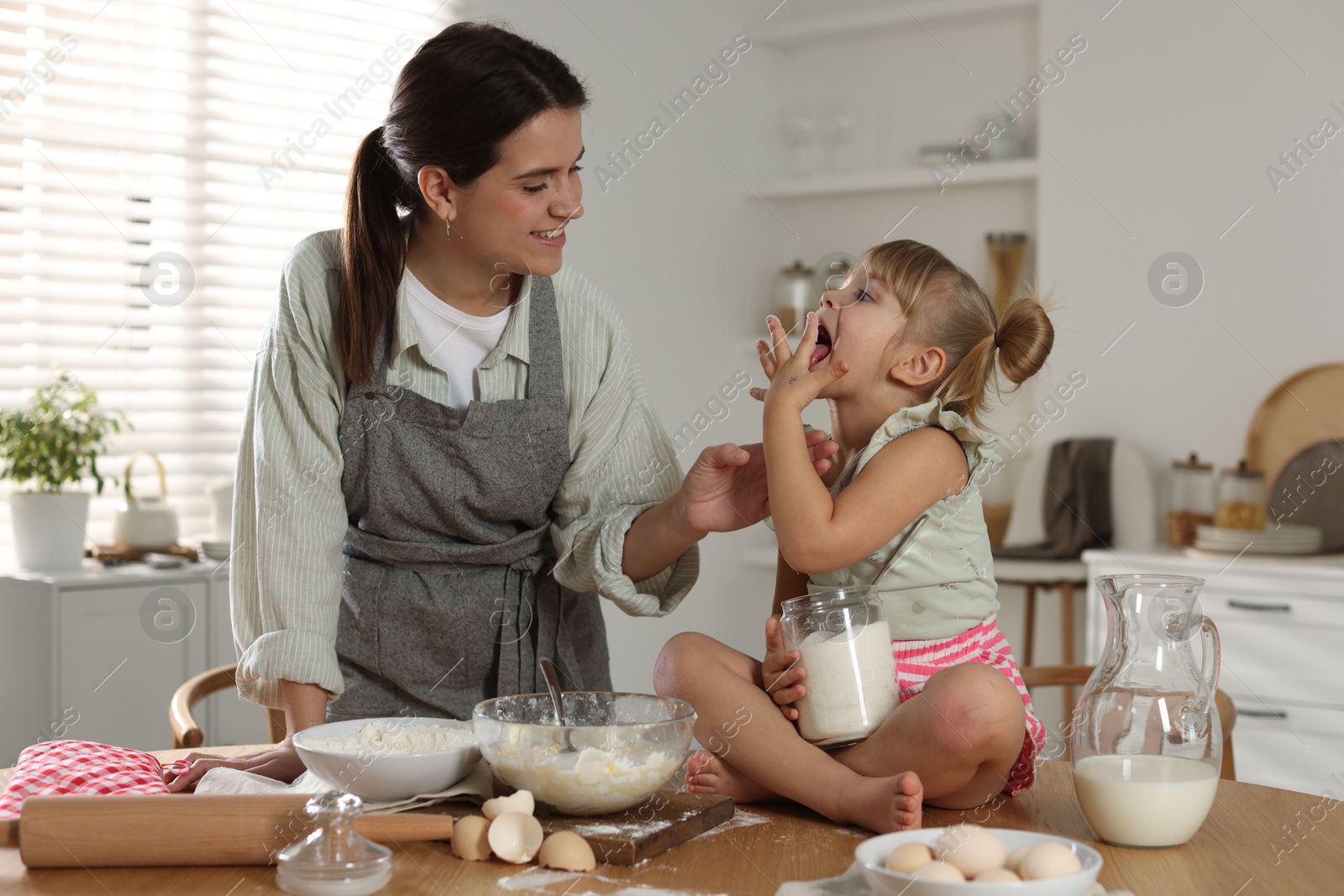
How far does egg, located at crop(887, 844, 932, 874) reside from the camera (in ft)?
2.56

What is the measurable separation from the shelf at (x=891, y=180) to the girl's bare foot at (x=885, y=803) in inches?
118

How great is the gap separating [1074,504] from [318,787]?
2.75 meters

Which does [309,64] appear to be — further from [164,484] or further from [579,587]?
[579,587]

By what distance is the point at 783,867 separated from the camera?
2.96 ft

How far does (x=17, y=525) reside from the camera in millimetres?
2592

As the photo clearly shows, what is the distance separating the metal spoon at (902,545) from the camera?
122 centimetres

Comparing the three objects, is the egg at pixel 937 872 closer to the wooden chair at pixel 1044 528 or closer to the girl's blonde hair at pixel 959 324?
the girl's blonde hair at pixel 959 324

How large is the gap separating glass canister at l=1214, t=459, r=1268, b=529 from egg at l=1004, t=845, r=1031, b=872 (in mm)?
2588

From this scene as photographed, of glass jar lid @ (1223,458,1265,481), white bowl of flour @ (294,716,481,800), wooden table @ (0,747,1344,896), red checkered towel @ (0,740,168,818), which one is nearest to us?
wooden table @ (0,747,1344,896)

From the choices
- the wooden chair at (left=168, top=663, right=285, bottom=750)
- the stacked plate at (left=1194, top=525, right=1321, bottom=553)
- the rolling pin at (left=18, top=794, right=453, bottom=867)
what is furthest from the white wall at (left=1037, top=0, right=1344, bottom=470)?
the rolling pin at (left=18, top=794, right=453, bottom=867)

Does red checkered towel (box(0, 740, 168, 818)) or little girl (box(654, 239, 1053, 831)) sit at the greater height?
little girl (box(654, 239, 1053, 831))

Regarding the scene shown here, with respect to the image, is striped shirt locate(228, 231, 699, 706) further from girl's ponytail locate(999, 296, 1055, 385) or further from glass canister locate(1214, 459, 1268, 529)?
glass canister locate(1214, 459, 1268, 529)

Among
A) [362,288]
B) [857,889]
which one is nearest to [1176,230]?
[362,288]

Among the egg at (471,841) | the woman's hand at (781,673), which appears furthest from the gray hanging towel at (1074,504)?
the egg at (471,841)
